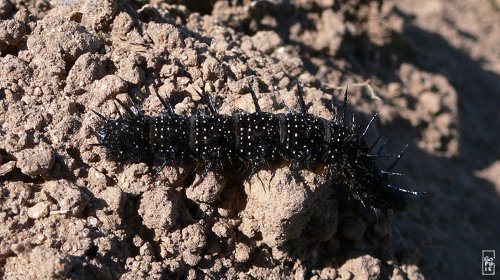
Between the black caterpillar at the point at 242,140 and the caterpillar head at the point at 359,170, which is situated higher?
the black caterpillar at the point at 242,140

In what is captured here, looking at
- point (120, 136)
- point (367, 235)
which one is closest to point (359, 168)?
point (367, 235)

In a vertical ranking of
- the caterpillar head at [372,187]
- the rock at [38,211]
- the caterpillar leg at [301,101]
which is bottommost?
the caterpillar head at [372,187]

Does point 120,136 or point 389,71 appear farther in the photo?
point 389,71

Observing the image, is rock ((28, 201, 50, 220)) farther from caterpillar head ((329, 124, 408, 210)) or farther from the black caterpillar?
caterpillar head ((329, 124, 408, 210))

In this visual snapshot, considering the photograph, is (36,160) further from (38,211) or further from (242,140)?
(242,140)

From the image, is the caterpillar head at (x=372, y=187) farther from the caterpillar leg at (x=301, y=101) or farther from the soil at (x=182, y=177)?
the caterpillar leg at (x=301, y=101)

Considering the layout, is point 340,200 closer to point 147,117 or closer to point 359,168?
point 359,168

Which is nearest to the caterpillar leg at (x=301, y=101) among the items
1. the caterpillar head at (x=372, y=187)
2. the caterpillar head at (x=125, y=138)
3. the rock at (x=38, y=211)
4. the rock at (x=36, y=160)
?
the caterpillar head at (x=372, y=187)
